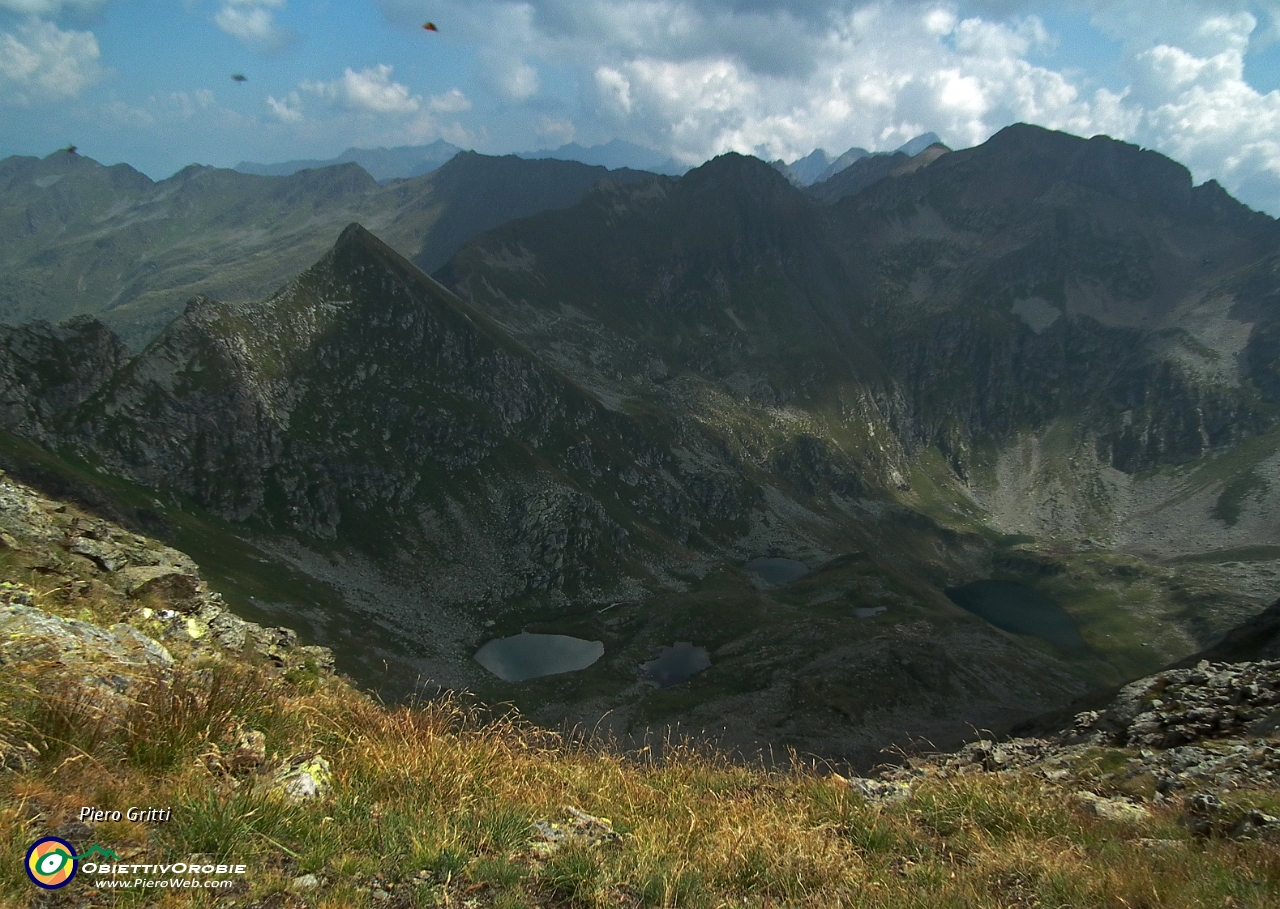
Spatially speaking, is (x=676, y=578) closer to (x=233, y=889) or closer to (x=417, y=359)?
(x=417, y=359)

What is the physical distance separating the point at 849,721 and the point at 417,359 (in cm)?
13230

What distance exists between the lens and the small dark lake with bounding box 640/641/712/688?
111 metres

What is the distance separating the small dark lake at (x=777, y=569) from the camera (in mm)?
179163

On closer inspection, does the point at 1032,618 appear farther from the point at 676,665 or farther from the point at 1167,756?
the point at 1167,756

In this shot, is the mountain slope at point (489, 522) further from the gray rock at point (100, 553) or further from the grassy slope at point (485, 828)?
the grassy slope at point (485, 828)

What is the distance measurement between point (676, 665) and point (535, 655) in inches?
1030

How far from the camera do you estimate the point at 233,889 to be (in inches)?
210

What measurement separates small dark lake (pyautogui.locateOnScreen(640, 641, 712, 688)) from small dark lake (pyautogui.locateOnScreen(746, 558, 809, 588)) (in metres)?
61.5

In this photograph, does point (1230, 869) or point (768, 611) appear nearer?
point (1230, 869)

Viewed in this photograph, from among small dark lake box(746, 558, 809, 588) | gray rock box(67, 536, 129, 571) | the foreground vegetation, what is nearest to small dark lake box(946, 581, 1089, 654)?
small dark lake box(746, 558, 809, 588)

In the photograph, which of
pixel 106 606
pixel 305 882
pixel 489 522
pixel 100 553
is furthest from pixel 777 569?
pixel 305 882

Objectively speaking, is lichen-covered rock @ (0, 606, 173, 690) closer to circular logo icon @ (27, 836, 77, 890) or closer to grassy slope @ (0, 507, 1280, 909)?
grassy slope @ (0, 507, 1280, 909)

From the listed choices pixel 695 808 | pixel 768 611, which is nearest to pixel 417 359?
pixel 768 611

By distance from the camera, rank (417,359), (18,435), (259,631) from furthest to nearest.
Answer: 1. (417,359)
2. (18,435)
3. (259,631)
